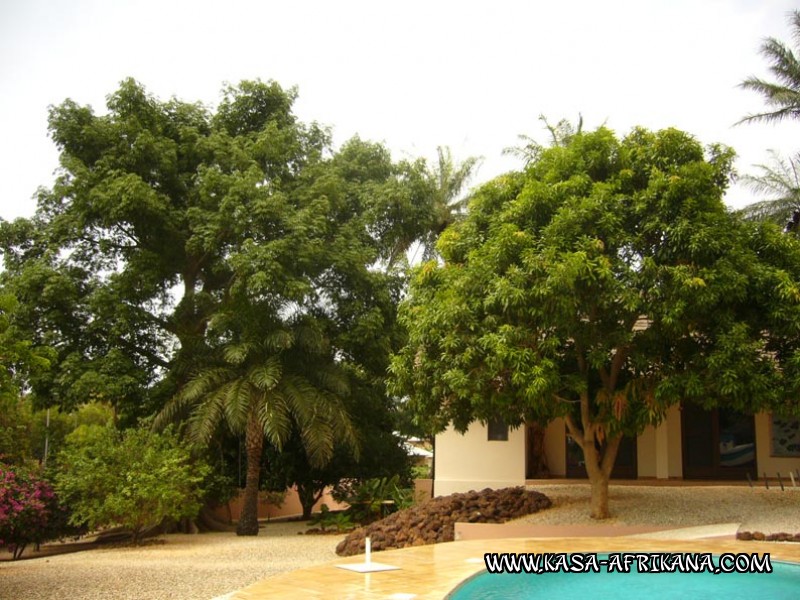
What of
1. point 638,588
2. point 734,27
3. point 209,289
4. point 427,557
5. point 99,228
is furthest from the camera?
point 209,289

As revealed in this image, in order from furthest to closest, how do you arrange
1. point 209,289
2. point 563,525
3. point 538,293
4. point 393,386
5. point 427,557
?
point 209,289
point 393,386
point 563,525
point 538,293
point 427,557

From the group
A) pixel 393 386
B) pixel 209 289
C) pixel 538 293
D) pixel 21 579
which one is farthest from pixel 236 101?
pixel 21 579

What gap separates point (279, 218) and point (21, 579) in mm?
11038

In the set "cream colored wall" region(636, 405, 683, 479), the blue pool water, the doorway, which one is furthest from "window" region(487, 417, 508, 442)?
the blue pool water

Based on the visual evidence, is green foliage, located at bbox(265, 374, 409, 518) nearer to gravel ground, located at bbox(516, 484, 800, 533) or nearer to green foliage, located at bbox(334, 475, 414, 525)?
green foliage, located at bbox(334, 475, 414, 525)

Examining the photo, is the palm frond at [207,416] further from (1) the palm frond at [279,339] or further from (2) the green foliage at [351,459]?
(2) the green foliage at [351,459]

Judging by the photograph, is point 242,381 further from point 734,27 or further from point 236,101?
point 734,27

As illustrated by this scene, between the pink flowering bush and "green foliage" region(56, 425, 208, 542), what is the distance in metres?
0.49

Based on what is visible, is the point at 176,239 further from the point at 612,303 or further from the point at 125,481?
the point at 612,303

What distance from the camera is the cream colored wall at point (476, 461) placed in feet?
61.5

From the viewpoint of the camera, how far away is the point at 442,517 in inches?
594

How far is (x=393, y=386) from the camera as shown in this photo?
15.7 metres

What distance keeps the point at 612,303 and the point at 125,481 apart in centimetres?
1172

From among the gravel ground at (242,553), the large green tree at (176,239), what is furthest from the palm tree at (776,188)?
the large green tree at (176,239)
